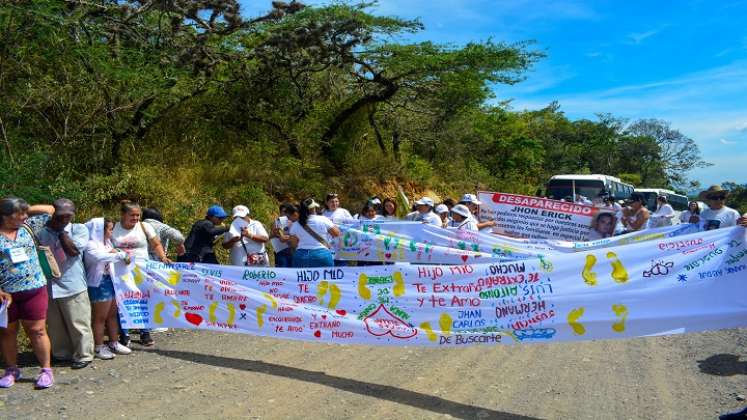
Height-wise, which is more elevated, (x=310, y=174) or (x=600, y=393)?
(x=310, y=174)

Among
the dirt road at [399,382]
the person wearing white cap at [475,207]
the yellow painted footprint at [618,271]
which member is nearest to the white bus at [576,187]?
the person wearing white cap at [475,207]

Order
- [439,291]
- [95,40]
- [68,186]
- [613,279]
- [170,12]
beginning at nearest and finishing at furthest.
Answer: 1. [613,279]
2. [439,291]
3. [68,186]
4. [95,40]
5. [170,12]

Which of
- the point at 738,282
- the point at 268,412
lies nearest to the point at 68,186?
the point at 268,412

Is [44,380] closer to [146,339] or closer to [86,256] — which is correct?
[86,256]

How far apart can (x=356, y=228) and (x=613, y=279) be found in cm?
540

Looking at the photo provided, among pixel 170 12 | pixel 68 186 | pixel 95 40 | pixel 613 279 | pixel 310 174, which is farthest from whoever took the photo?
pixel 310 174

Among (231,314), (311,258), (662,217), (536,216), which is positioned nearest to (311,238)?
(311,258)

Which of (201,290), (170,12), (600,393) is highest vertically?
(170,12)

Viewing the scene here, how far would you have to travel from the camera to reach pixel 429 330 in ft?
17.5

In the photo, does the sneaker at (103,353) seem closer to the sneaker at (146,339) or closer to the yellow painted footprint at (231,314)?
the sneaker at (146,339)

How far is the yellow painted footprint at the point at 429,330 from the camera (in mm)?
5303

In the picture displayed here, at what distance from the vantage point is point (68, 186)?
9617 millimetres

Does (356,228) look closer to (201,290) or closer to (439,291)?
(201,290)

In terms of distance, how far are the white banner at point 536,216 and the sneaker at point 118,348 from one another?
6.07 metres
